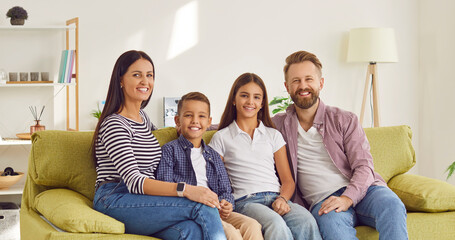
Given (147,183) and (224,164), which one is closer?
(147,183)

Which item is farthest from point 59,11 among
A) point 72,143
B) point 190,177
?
point 190,177

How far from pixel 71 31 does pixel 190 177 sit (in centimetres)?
230

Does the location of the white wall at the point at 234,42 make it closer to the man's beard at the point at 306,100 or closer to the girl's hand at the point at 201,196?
the man's beard at the point at 306,100

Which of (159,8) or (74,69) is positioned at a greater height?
(159,8)

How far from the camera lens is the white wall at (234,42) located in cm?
433

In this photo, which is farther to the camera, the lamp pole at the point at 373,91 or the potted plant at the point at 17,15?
the lamp pole at the point at 373,91

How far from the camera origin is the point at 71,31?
428 centimetres

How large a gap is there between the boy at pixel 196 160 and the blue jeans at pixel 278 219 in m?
0.07

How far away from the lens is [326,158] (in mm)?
2615

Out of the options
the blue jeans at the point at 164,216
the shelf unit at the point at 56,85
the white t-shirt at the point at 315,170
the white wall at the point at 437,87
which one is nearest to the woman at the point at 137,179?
the blue jeans at the point at 164,216

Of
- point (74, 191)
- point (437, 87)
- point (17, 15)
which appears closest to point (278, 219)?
point (74, 191)

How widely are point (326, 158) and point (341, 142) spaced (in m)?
0.10

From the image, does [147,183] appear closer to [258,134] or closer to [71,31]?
[258,134]

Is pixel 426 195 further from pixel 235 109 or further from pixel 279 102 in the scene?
pixel 279 102
